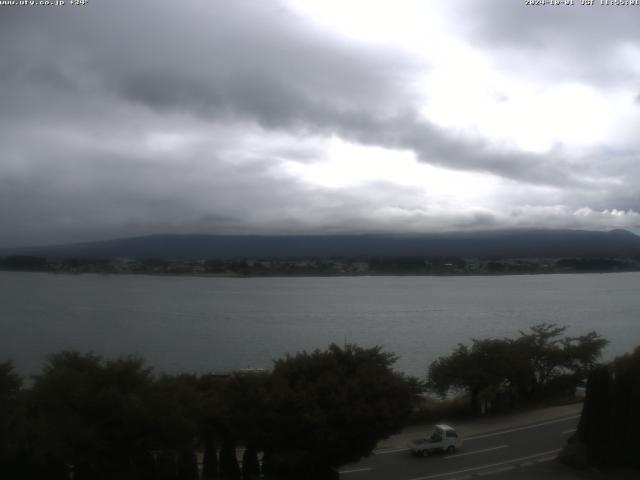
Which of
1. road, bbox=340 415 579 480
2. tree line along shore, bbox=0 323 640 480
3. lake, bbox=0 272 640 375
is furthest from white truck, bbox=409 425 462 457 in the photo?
lake, bbox=0 272 640 375

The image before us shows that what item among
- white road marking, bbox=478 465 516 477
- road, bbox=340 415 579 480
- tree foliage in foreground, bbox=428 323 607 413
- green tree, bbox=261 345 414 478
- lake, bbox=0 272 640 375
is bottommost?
lake, bbox=0 272 640 375

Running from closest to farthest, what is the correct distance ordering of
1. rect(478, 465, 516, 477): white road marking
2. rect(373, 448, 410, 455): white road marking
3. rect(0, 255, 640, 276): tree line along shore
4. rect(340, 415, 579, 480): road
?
rect(478, 465, 516, 477): white road marking → rect(340, 415, 579, 480): road → rect(373, 448, 410, 455): white road marking → rect(0, 255, 640, 276): tree line along shore

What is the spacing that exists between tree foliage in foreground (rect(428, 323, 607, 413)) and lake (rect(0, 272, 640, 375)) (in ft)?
14.0

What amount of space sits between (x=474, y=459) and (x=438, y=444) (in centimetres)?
95

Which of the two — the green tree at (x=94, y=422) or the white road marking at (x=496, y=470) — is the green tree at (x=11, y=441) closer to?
the green tree at (x=94, y=422)

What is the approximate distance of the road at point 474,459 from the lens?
15.0m

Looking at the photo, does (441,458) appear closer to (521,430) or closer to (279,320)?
(521,430)

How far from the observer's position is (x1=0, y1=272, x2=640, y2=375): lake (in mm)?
40062

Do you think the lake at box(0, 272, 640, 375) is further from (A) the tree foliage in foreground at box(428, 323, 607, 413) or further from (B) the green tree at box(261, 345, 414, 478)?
(B) the green tree at box(261, 345, 414, 478)

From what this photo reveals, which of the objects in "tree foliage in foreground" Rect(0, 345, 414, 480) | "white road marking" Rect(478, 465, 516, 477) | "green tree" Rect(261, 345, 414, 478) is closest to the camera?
"tree foliage in foreground" Rect(0, 345, 414, 480)

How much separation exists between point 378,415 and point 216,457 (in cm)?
370

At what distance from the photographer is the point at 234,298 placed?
81.4 meters

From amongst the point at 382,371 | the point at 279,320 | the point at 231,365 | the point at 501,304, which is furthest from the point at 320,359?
the point at 501,304

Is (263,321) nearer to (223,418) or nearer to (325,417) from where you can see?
(223,418)
